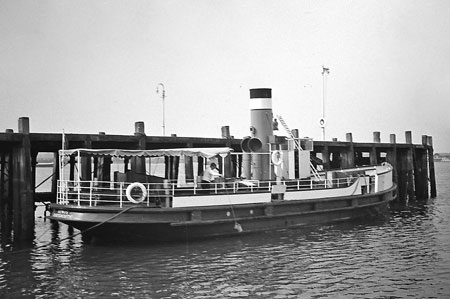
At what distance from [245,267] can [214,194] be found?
4.34 meters

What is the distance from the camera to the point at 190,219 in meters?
19.1

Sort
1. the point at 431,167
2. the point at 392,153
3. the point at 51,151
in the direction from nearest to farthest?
the point at 51,151, the point at 392,153, the point at 431,167

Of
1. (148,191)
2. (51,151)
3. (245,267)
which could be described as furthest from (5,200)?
(245,267)

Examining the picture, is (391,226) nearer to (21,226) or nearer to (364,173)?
(364,173)

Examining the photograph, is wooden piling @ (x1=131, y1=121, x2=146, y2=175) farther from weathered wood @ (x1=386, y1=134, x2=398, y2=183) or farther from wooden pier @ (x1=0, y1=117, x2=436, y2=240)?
weathered wood @ (x1=386, y1=134, x2=398, y2=183)

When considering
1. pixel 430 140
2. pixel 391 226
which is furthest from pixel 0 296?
pixel 430 140

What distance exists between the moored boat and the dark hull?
3 centimetres

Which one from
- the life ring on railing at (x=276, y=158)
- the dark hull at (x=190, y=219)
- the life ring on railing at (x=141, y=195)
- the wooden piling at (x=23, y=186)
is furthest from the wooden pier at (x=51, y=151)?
the life ring on railing at (x=276, y=158)

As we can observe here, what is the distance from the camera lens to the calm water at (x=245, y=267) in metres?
13.8

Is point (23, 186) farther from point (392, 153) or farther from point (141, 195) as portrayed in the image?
point (392, 153)

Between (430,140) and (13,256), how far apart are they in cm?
3270

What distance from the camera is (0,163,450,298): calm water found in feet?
45.4

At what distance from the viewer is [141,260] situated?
16.7 m

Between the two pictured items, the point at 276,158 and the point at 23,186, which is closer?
the point at 23,186
